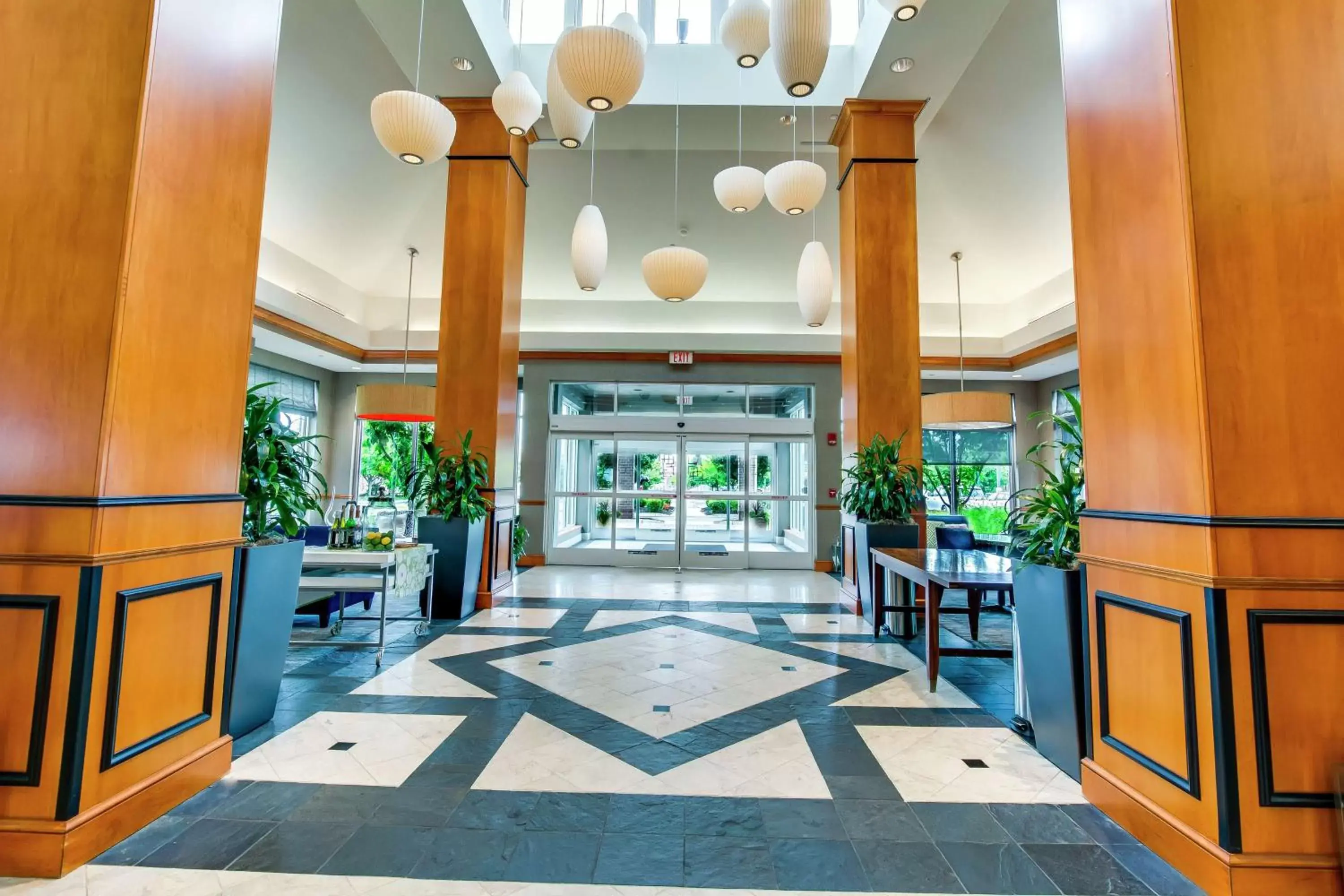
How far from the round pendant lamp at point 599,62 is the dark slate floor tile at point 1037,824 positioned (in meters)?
3.58

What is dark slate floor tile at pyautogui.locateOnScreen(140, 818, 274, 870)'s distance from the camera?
6.12 feet

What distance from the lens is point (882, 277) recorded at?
5727 millimetres

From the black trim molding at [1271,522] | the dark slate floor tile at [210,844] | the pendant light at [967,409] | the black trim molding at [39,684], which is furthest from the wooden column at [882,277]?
the black trim molding at [39,684]

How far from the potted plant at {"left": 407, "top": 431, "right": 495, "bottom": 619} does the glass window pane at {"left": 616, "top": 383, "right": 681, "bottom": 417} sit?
13.2 feet

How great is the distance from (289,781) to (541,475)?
22.3 ft

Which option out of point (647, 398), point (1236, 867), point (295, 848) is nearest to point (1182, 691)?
point (1236, 867)

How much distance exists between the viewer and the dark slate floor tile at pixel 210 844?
187cm

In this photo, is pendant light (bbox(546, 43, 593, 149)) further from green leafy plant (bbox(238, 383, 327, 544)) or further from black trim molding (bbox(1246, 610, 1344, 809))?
black trim molding (bbox(1246, 610, 1344, 809))

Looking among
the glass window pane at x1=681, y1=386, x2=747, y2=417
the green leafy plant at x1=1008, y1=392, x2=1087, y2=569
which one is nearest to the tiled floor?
the green leafy plant at x1=1008, y1=392, x2=1087, y2=569

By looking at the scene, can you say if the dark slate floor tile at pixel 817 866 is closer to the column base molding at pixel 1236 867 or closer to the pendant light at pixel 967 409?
the column base molding at pixel 1236 867

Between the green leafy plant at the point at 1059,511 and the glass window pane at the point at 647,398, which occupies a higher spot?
the glass window pane at the point at 647,398

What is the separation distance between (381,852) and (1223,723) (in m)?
2.69

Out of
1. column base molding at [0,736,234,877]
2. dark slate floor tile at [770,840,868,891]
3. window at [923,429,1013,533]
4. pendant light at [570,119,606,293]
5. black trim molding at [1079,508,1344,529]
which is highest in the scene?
pendant light at [570,119,606,293]

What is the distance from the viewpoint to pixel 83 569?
6.23ft
